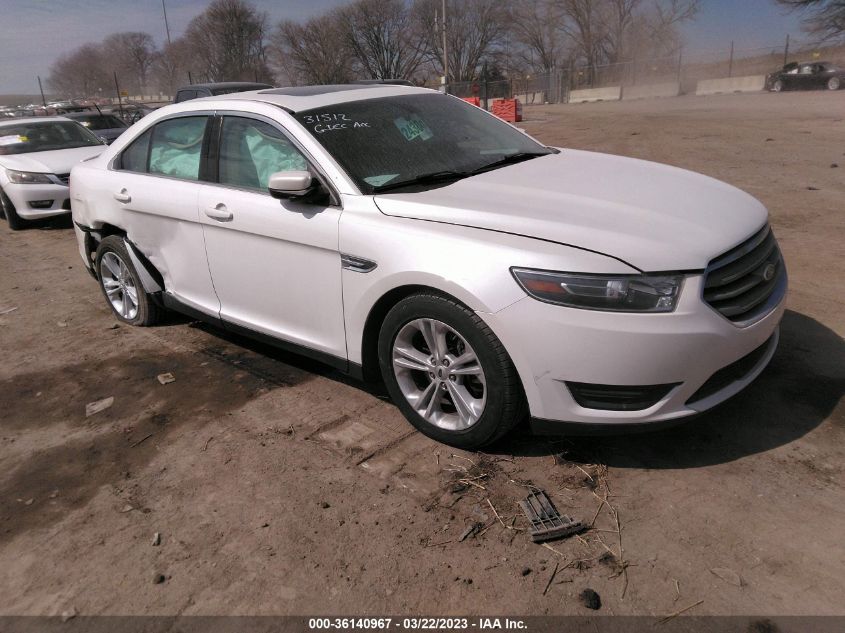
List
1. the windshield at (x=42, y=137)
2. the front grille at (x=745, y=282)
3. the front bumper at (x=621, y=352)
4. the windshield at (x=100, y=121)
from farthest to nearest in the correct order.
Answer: the windshield at (x=100, y=121), the windshield at (x=42, y=137), the front grille at (x=745, y=282), the front bumper at (x=621, y=352)

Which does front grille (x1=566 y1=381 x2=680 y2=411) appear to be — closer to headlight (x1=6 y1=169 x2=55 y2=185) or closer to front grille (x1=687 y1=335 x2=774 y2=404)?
front grille (x1=687 y1=335 x2=774 y2=404)

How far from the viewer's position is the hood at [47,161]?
9.67 m

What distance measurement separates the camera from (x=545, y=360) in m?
2.75

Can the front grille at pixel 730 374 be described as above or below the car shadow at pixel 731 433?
above

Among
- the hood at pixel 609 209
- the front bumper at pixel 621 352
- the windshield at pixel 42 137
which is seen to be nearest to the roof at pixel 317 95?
the hood at pixel 609 209

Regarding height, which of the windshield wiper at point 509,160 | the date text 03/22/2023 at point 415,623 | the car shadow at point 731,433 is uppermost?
the windshield wiper at point 509,160

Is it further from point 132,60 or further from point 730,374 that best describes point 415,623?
point 132,60

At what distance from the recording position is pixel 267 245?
3.71 meters

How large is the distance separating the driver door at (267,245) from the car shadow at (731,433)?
1.22 metres

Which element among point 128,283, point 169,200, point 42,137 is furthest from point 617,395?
point 42,137

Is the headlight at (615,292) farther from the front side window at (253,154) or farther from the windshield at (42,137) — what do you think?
the windshield at (42,137)

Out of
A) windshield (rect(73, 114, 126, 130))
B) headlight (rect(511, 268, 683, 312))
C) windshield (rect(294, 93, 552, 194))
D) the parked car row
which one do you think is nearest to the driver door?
windshield (rect(294, 93, 552, 194))

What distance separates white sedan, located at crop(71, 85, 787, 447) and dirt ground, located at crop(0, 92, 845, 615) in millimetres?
335

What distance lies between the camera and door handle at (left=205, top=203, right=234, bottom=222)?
389 centimetres
